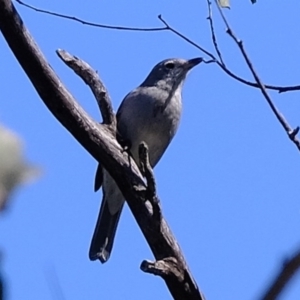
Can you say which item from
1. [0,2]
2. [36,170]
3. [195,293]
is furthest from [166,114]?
[36,170]

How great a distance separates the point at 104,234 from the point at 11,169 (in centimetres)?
472

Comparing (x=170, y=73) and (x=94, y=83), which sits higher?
(x=170, y=73)

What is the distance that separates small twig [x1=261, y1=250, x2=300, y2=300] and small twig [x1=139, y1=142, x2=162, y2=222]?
2.45 metres

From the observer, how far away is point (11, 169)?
61cm

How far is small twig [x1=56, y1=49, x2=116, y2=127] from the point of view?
3.67 m

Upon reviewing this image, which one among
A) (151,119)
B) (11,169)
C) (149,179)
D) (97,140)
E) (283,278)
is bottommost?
(283,278)

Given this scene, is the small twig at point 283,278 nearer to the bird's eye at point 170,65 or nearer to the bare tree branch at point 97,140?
the bare tree branch at point 97,140

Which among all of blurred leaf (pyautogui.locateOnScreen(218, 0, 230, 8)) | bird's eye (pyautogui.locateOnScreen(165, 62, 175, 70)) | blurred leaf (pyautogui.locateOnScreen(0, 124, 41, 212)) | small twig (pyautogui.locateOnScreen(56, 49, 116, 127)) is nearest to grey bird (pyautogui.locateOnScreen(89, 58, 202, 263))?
bird's eye (pyautogui.locateOnScreen(165, 62, 175, 70))

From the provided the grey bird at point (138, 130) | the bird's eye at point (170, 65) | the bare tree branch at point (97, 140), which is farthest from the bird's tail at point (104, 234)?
the bare tree branch at point (97, 140)

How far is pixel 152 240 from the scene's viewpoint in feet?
11.0

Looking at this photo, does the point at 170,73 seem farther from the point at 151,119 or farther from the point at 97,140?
the point at 97,140

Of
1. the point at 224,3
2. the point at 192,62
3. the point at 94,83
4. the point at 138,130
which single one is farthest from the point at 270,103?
the point at 192,62

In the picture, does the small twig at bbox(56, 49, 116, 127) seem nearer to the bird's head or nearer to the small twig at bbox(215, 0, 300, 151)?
the small twig at bbox(215, 0, 300, 151)

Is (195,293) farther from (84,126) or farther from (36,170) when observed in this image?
(36,170)
